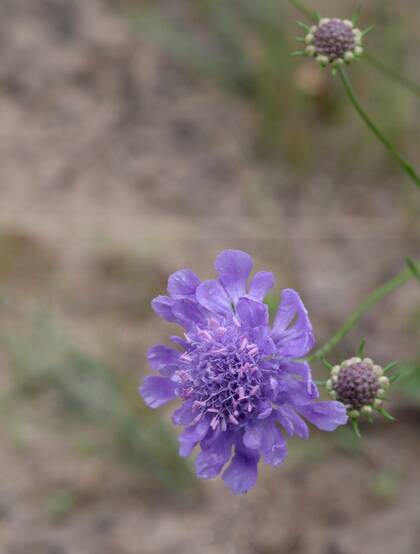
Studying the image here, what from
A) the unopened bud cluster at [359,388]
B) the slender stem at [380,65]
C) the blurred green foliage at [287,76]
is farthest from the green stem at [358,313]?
the blurred green foliage at [287,76]

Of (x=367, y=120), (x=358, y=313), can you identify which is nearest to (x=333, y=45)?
(x=367, y=120)

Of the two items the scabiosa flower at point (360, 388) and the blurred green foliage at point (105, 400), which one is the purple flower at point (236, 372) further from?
the blurred green foliage at point (105, 400)

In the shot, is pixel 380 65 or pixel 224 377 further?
pixel 380 65

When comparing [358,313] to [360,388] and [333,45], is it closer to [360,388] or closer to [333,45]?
[360,388]

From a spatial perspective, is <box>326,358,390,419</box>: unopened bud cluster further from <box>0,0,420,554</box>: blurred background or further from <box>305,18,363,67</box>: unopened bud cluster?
<box>305,18,363,67</box>: unopened bud cluster

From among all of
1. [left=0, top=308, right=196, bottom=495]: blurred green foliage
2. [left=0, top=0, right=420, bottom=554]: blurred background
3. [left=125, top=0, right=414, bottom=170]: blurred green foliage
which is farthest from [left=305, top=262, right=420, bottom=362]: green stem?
[left=125, top=0, right=414, bottom=170]: blurred green foliage

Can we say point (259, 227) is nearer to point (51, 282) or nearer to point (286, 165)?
point (286, 165)

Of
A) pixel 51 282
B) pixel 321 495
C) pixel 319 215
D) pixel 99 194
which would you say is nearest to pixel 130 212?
pixel 99 194
